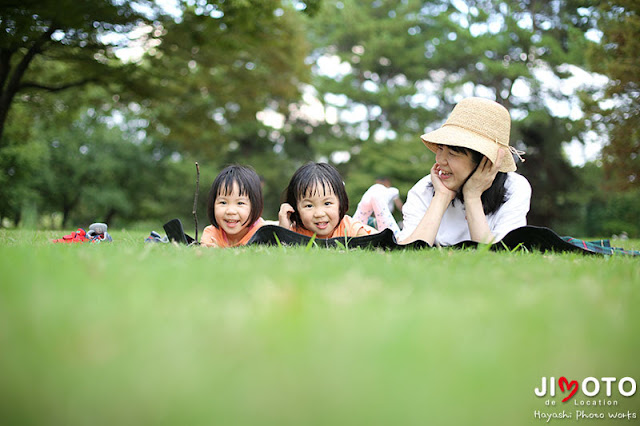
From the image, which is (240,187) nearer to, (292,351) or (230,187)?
(230,187)

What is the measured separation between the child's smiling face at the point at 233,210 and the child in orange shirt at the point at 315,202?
32cm

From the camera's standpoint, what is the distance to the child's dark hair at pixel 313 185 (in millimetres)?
4238

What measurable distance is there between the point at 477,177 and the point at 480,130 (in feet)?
1.20

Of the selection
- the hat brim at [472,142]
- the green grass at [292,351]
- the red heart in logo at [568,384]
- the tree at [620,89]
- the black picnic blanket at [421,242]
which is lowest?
the red heart in logo at [568,384]

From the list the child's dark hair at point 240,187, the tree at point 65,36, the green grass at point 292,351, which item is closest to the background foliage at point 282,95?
the tree at point 65,36

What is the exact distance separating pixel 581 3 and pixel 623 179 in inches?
523

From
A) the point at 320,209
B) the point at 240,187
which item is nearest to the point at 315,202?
the point at 320,209

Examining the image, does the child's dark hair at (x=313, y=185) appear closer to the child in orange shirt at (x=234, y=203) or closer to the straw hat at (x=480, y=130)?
the child in orange shirt at (x=234, y=203)

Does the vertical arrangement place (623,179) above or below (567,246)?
above

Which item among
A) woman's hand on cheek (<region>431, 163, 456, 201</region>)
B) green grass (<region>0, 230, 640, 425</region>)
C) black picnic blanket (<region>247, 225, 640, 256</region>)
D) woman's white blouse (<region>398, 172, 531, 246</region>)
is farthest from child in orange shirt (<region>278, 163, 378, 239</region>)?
green grass (<region>0, 230, 640, 425</region>)

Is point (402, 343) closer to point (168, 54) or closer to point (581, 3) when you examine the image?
point (168, 54)

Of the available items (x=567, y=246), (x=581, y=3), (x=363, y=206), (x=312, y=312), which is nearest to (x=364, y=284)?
(x=312, y=312)

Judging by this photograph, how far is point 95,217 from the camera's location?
2788cm

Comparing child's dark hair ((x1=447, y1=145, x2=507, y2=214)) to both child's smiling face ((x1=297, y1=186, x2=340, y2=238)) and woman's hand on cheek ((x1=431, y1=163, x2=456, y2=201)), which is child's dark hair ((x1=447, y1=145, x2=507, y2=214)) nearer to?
woman's hand on cheek ((x1=431, y1=163, x2=456, y2=201))
